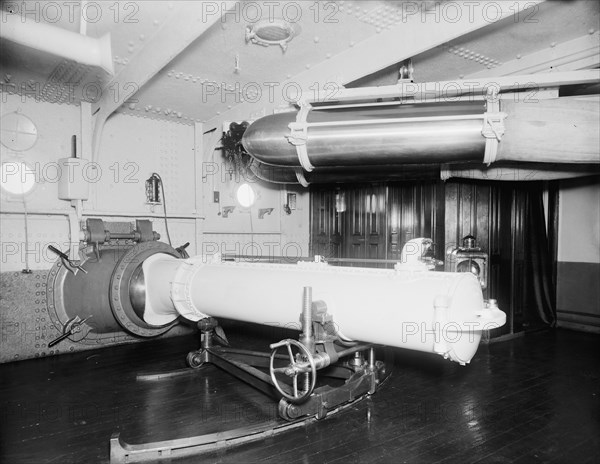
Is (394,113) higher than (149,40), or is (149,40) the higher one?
(149,40)

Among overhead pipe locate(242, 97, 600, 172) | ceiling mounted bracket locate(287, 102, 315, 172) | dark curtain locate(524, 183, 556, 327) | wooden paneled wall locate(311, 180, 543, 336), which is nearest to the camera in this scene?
overhead pipe locate(242, 97, 600, 172)

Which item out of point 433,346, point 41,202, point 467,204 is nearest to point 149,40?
point 41,202

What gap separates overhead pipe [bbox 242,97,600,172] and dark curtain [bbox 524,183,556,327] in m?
3.40

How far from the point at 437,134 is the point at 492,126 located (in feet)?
1.03

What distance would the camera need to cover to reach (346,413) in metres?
3.13

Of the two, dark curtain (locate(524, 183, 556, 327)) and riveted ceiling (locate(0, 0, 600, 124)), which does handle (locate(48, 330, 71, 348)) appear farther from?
dark curtain (locate(524, 183, 556, 327))

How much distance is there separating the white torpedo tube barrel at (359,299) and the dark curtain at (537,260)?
11.9ft

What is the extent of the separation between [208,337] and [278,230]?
2.84 meters

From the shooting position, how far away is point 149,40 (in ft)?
11.0

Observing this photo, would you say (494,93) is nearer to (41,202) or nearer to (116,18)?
(116,18)

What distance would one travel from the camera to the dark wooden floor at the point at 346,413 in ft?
8.48

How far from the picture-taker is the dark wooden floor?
259 centimetres

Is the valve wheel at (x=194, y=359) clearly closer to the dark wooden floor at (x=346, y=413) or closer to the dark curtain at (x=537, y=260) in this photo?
the dark wooden floor at (x=346, y=413)

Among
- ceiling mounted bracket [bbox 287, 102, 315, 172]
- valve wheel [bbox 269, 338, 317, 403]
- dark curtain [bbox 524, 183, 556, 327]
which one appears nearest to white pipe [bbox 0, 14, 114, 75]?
ceiling mounted bracket [bbox 287, 102, 315, 172]
